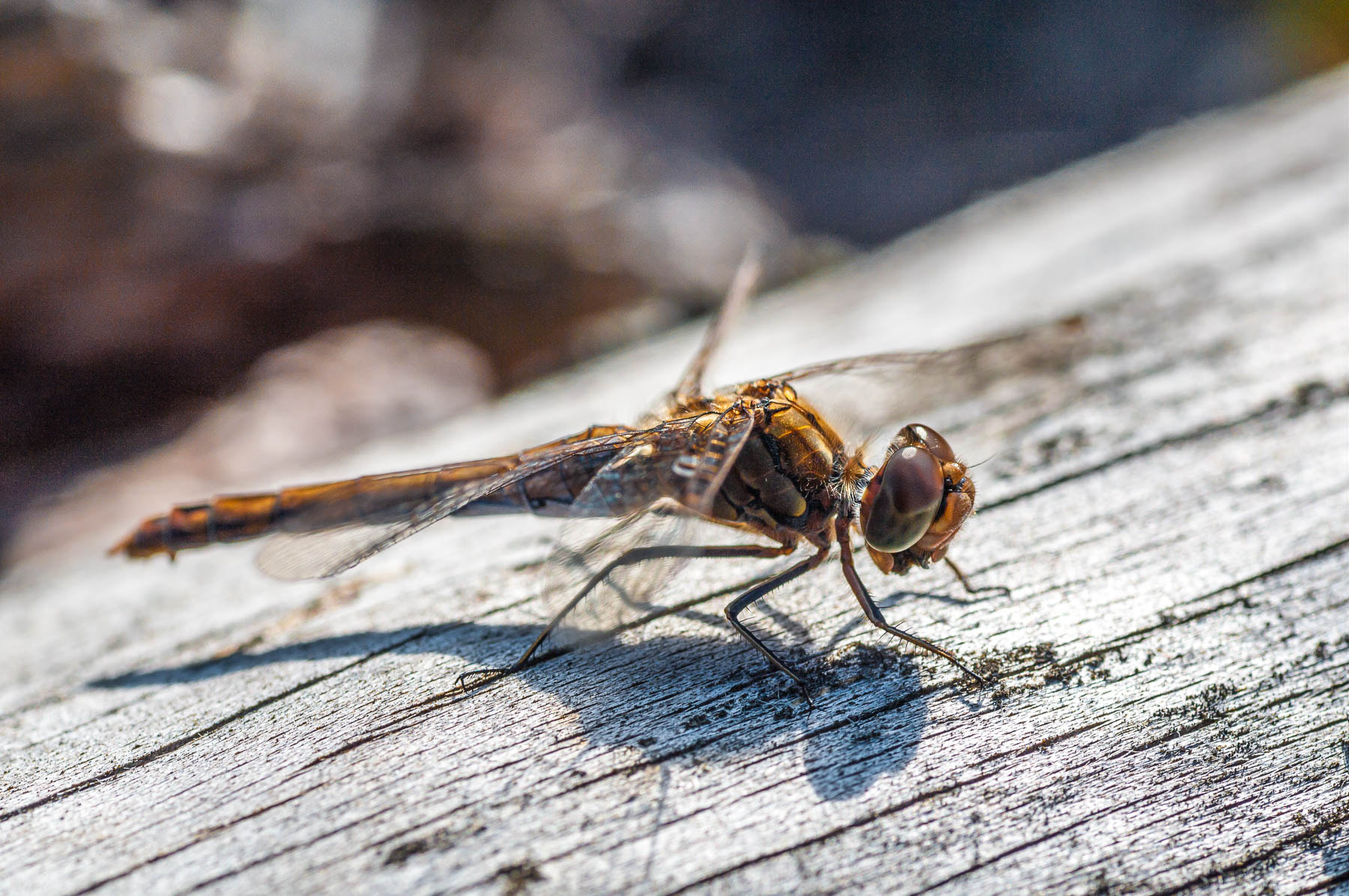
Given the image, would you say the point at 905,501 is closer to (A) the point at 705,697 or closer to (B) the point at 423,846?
(A) the point at 705,697

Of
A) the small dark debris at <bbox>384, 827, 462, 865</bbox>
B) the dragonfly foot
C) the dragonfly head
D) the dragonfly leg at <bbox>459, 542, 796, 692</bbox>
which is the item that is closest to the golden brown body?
the dragonfly leg at <bbox>459, 542, 796, 692</bbox>

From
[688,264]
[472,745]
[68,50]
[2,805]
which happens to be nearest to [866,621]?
[472,745]

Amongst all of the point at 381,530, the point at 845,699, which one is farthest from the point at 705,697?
the point at 381,530

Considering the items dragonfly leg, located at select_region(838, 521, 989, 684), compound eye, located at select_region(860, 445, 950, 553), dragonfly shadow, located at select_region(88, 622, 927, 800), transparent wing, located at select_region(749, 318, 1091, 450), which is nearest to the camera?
dragonfly shadow, located at select_region(88, 622, 927, 800)

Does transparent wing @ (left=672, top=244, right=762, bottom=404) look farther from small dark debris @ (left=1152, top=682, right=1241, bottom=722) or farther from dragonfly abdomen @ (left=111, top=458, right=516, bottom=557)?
small dark debris @ (left=1152, top=682, right=1241, bottom=722)

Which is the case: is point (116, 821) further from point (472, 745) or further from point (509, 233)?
point (509, 233)

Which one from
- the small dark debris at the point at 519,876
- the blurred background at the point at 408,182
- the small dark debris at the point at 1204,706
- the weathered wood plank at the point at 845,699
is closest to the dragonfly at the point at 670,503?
the weathered wood plank at the point at 845,699
